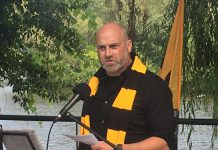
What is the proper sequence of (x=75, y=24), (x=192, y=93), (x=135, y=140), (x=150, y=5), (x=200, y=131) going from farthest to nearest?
(x=200, y=131)
(x=75, y=24)
(x=150, y=5)
(x=192, y=93)
(x=135, y=140)

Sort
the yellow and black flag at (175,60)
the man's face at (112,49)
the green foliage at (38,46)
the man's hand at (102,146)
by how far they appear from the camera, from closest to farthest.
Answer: the man's hand at (102,146) → the man's face at (112,49) → the yellow and black flag at (175,60) → the green foliage at (38,46)

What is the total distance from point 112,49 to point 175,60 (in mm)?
1723

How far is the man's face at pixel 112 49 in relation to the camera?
5.98 feet

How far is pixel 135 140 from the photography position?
6.10 ft

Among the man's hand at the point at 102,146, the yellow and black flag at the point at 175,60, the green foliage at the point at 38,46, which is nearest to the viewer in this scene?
the man's hand at the point at 102,146

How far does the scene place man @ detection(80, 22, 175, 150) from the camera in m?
1.82

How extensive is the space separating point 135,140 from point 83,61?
4.11 m

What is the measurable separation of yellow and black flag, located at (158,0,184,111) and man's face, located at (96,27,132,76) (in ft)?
5.11

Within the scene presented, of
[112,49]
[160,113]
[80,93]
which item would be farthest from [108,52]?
[160,113]

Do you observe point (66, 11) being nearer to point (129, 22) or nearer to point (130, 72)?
point (129, 22)

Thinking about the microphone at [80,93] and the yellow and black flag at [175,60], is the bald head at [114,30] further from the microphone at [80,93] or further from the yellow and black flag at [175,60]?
the yellow and black flag at [175,60]

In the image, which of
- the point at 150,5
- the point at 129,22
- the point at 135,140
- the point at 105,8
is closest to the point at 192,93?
the point at 129,22

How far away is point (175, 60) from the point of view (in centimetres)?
349

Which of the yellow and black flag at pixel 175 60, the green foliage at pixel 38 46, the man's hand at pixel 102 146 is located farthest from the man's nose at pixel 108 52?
the green foliage at pixel 38 46
